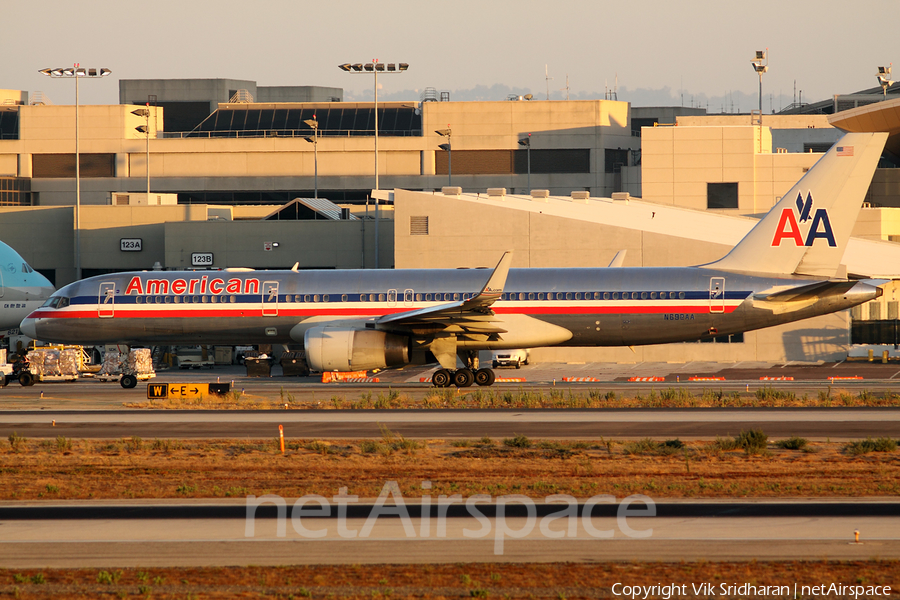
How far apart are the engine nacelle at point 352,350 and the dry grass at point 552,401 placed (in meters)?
1.29

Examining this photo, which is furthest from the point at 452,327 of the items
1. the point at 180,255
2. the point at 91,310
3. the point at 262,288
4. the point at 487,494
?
the point at 180,255

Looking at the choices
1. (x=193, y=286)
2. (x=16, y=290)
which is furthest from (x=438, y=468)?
(x=16, y=290)

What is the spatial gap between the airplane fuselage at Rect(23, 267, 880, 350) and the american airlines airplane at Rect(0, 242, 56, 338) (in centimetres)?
1704

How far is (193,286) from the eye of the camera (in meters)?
37.8

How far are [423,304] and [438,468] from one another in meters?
17.2

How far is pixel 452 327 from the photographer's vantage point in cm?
3516

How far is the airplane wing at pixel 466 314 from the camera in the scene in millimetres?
33094

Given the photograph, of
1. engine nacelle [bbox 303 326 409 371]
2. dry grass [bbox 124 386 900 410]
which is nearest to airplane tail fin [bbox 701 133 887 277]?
dry grass [bbox 124 386 900 410]

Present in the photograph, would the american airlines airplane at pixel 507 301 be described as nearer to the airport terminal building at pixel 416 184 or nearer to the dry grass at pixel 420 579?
the airport terminal building at pixel 416 184

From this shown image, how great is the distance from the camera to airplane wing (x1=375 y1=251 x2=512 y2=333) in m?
33.1

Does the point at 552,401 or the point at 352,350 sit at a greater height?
the point at 352,350

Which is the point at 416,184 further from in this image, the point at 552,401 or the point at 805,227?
the point at 552,401

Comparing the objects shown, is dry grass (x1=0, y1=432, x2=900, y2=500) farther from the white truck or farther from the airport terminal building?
the airport terminal building

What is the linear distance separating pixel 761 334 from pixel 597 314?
707 inches
